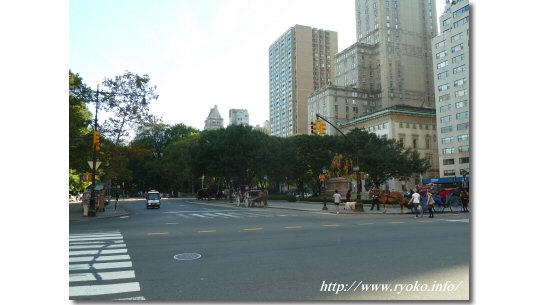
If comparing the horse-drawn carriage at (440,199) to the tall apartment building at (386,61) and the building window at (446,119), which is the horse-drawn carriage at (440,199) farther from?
the tall apartment building at (386,61)

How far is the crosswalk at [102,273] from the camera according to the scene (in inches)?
236

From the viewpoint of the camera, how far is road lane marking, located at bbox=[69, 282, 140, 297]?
6016 mm

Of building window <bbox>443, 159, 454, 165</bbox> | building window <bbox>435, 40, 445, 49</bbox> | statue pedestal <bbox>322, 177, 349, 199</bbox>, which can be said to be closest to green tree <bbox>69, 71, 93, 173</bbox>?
statue pedestal <bbox>322, 177, 349, 199</bbox>

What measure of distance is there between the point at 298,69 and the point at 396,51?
39.7 meters

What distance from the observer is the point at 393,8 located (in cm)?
10888

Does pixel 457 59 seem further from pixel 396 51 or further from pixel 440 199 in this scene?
pixel 440 199

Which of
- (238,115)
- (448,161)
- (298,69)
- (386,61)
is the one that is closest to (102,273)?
(448,161)

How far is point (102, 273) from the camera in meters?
7.04

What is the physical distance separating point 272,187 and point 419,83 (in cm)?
6685

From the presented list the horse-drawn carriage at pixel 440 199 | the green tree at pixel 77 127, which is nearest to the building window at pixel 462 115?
the horse-drawn carriage at pixel 440 199

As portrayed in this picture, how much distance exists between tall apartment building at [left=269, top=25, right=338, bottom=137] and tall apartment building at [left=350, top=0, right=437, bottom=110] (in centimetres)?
2524

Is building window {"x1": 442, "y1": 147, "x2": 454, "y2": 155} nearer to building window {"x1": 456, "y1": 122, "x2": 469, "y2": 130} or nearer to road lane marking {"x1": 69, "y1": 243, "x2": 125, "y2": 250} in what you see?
building window {"x1": 456, "y1": 122, "x2": 469, "y2": 130}

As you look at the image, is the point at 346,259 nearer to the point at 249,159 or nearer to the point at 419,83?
the point at 249,159

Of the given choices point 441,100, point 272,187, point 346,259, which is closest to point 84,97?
point 346,259
